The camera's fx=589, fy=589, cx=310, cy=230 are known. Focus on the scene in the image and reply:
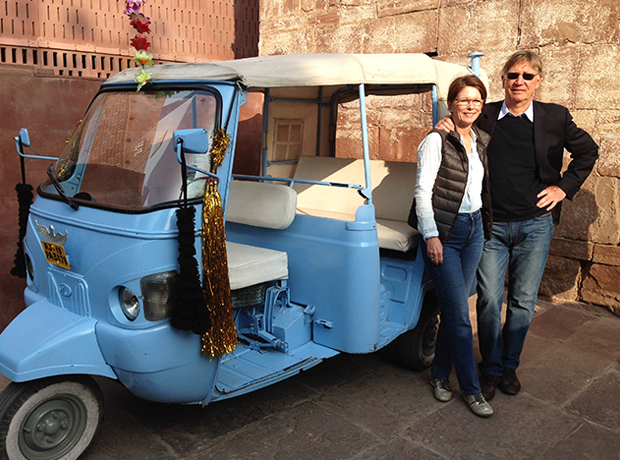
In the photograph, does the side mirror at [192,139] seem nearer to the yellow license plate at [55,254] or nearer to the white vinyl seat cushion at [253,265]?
the white vinyl seat cushion at [253,265]

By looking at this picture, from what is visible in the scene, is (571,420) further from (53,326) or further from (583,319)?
(53,326)

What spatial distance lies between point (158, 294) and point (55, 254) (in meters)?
0.72

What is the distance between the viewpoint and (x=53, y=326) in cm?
290

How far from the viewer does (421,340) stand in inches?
165

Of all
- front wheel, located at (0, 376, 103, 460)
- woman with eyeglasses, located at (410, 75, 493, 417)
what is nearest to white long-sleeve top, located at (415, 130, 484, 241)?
woman with eyeglasses, located at (410, 75, 493, 417)

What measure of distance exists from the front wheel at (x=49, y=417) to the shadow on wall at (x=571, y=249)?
177 inches

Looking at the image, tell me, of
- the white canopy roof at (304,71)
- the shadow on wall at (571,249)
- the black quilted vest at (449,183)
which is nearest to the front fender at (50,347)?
the white canopy roof at (304,71)

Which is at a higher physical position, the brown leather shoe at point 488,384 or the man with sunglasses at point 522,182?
the man with sunglasses at point 522,182

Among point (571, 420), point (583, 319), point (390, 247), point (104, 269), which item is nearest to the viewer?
point (104, 269)

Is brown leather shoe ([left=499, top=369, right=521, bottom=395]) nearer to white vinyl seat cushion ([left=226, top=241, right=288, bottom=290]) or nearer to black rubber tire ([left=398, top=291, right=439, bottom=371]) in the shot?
black rubber tire ([left=398, top=291, right=439, bottom=371])

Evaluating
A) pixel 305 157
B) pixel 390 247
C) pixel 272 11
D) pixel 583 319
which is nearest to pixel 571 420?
pixel 390 247

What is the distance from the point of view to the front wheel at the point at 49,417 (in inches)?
107

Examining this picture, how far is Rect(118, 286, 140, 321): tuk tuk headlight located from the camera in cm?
284

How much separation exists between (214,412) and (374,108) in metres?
4.41
